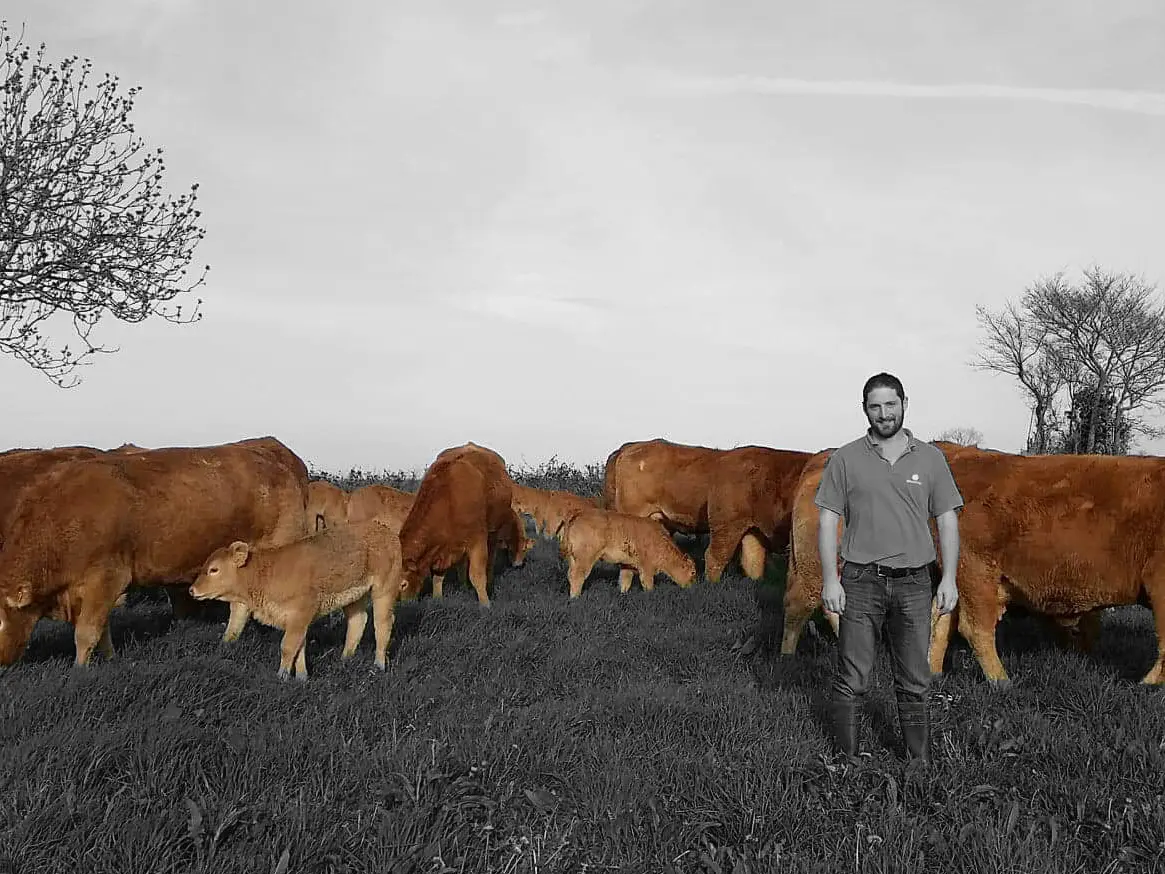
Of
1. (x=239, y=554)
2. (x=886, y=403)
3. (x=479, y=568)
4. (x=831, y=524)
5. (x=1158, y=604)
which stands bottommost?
(x=479, y=568)

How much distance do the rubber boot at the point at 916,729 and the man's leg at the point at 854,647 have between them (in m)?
0.31

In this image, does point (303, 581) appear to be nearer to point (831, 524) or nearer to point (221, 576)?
point (221, 576)

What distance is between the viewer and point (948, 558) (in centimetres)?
544

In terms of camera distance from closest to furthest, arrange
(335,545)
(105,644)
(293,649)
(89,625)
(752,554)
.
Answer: (293,649), (89,625), (335,545), (105,644), (752,554)

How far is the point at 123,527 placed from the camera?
800 centimetres

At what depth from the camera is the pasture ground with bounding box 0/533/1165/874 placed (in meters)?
4.30

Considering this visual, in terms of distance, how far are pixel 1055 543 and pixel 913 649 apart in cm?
255

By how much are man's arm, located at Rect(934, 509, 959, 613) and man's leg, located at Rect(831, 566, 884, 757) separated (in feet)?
1.27

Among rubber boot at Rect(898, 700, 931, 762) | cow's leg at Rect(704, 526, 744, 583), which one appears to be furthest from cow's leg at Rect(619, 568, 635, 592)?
rubber boot at Rect(898, 700, 931, 762)

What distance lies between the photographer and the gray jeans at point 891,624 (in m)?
5.36

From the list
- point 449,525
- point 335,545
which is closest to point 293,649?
Answer: point 335,545

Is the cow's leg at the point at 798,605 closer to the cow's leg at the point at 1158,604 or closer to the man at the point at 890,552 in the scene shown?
the cow's leg at the point at 1158,604

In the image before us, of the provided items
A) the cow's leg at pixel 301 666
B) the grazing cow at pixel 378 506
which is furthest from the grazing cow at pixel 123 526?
the grazing cow at pixel 378 506

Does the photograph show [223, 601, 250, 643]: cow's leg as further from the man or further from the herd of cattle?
the man
